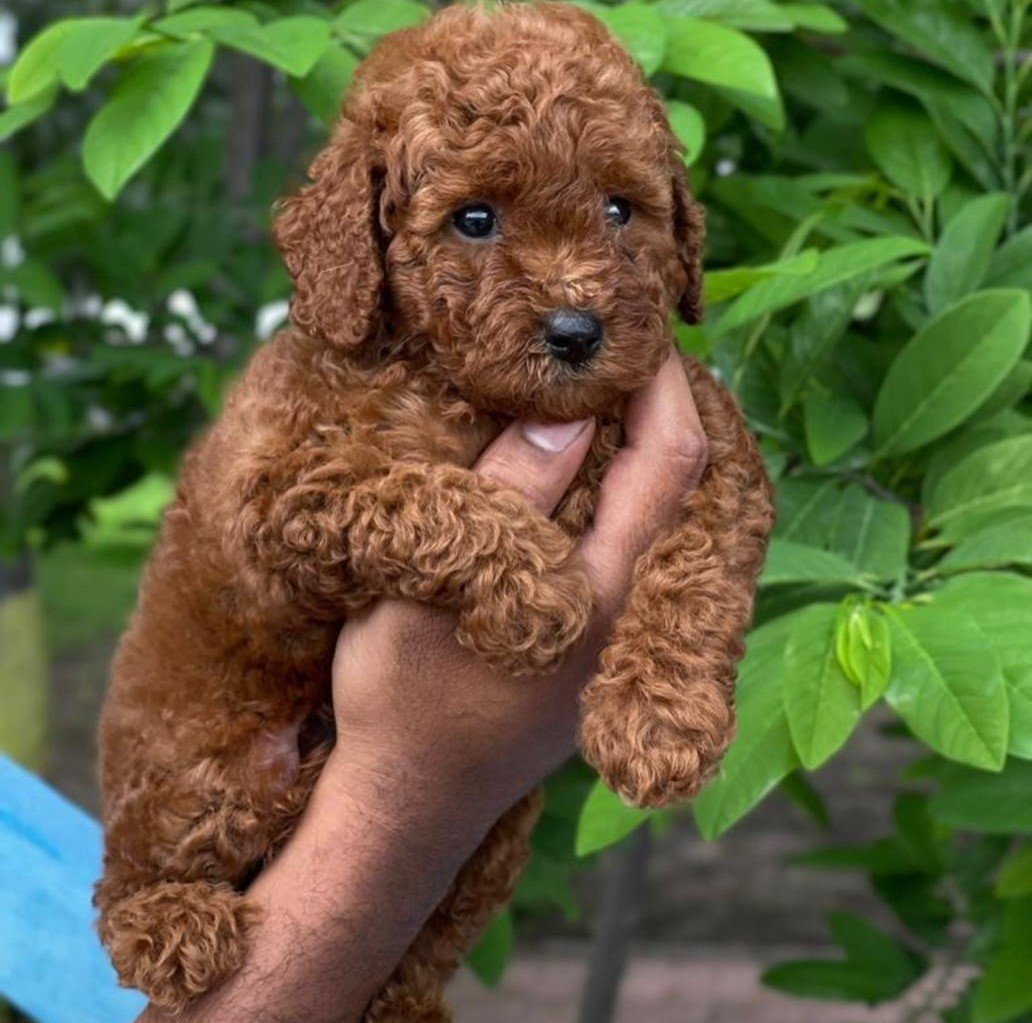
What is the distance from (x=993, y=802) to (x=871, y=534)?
465 mm

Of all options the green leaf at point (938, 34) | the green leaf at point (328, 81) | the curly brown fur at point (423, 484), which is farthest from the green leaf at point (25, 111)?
the green leaf at point (938, 34)

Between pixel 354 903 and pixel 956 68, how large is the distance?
5.98 ft

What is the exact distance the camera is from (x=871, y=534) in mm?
2746

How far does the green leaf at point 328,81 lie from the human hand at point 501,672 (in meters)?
0.83

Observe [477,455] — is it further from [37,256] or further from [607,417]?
[37,256]

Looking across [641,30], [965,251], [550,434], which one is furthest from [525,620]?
[965,251]

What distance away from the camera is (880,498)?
292cm

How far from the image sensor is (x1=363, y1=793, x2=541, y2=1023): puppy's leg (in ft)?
8.64

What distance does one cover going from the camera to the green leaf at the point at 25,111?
2.70 metres

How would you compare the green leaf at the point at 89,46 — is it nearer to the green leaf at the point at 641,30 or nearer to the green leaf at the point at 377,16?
the green leaf at the point at 377,16

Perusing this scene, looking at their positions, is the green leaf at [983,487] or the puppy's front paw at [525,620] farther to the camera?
the green leaf at [983,487]

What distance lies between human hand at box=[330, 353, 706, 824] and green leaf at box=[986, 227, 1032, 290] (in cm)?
90

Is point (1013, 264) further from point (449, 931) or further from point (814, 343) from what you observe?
point (449, 931)

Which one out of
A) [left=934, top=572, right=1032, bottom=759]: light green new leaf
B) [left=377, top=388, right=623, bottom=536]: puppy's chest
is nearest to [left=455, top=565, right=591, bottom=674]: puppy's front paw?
[left=377, top=388, right=623, bottom=536]: puppy's chest
